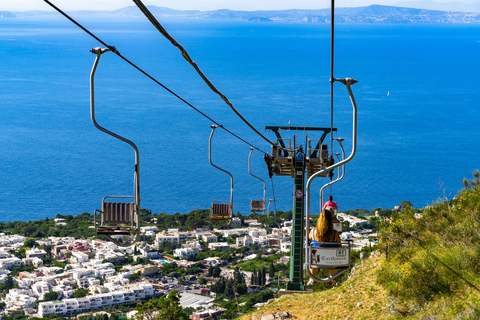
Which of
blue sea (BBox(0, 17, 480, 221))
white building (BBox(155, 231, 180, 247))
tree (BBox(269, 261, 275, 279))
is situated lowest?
white building (BBox(155, 231, 180, 247))

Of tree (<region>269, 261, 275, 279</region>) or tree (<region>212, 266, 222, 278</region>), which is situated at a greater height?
tree (<region>269, 261, 275, 279</region>)

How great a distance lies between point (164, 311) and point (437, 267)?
507 centimetres

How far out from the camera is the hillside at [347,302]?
7910 mm

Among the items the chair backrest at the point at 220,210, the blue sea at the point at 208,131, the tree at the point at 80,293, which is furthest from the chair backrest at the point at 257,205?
the blue sea at the point at 208,131

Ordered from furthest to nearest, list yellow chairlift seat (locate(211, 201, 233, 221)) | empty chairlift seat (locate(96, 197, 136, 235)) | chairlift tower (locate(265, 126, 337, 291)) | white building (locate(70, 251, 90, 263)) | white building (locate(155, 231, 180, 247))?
1. white building (locate(155, 231, 180, 247))
2. white building (locate(70, 251, 90, 263))
3. yellow chairlift seat (locate(211, 201, 233, 221))
4. chairlift tower (locate(265, 126, 337, 291))
5. empty chairlift seat (locate(96, 197, 136, 235))

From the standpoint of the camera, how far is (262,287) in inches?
1515

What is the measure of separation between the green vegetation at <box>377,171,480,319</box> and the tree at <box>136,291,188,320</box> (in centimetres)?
389

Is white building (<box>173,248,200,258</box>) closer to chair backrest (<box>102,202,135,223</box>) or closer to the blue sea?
the blue sea

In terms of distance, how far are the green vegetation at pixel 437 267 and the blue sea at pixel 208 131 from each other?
38786 millimetres

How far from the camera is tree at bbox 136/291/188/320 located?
9914 mm

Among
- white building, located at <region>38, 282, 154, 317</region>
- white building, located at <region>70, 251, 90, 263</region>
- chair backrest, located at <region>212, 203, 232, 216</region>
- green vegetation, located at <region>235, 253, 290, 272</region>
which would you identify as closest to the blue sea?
green vegetation, located at <region>235, 253, 290, 272</region>

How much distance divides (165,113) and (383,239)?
87.7m

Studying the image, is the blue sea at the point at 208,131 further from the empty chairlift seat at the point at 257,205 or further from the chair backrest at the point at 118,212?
the chair backrest at the point at 118,212

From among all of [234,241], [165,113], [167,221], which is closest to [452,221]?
[234,241]
